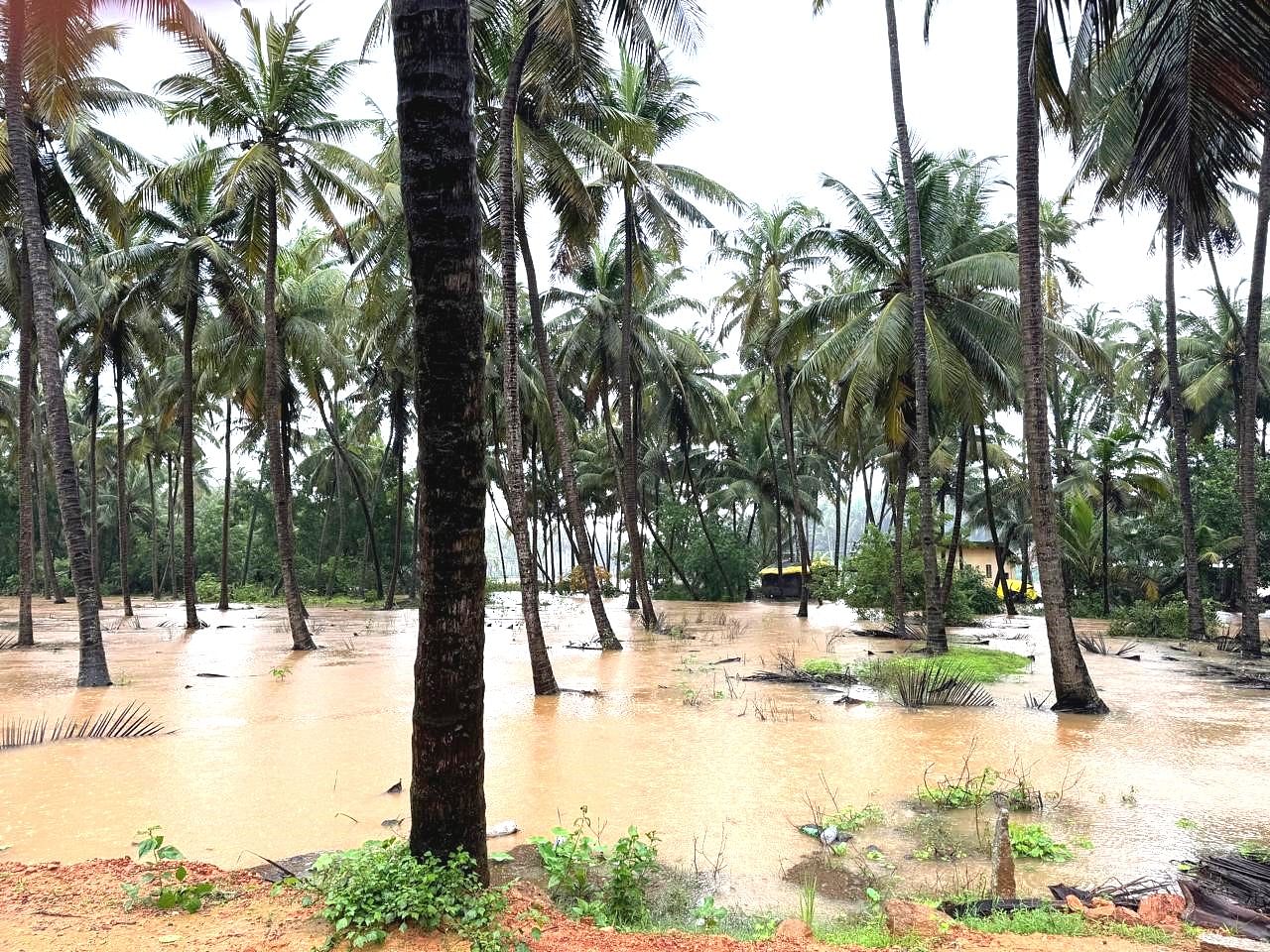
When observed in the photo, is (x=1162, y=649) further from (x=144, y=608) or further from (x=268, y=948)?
(x=144, y=608)

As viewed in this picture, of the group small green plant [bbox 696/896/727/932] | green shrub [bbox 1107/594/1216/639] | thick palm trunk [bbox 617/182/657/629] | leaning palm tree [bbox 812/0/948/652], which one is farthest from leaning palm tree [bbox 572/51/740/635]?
small green plant [bbox 696/896/727/932]

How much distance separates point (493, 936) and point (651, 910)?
121 cm

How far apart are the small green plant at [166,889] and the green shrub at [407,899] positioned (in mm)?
591

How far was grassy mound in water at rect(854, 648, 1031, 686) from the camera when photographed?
40.9 feet

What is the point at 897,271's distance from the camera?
18.1 meters

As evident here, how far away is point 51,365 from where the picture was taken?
11289 millimetres

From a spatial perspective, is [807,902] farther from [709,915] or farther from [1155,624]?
[1155,624]

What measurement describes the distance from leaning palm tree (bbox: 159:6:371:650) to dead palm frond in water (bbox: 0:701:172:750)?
786 centimetres

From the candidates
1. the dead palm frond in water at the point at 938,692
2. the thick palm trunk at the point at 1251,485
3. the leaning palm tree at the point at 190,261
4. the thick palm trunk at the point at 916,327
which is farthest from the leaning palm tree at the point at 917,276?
the leaning palm tree at the point at 190,261

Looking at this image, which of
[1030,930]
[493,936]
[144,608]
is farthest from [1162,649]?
[144,608]

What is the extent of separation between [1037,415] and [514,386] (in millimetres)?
6853

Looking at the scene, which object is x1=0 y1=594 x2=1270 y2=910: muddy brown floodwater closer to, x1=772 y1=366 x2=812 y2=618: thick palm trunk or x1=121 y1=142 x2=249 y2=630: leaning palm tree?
x1=121 y1=142 x2=249 y2=630: leaning palm tree

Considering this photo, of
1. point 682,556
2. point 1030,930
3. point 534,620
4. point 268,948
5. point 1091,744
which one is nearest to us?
point 268,948

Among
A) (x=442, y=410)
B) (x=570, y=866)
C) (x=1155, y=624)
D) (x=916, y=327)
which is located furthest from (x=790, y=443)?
(x=442, y=410)
